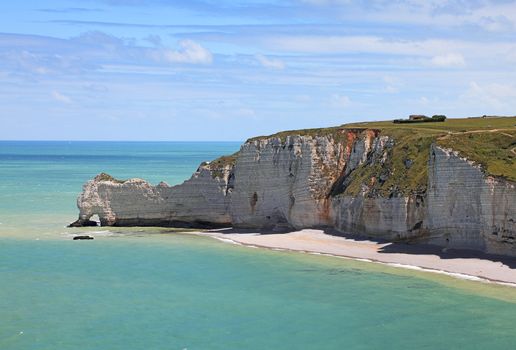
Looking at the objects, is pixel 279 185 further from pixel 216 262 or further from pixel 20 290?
pixel 20 290

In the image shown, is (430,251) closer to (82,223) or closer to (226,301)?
(226,301)

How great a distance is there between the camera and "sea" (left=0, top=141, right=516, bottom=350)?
125 feet

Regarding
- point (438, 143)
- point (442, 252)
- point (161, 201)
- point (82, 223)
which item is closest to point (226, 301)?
point (442, 252)

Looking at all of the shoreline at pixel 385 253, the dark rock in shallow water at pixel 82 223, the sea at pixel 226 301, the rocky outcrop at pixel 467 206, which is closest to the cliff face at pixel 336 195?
the rocky outcrop at pixel 467 206

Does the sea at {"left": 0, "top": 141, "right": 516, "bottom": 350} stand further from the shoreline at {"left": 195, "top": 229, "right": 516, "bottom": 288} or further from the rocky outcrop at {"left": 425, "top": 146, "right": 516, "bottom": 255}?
the rocky outcrop at {"left": 425, "top": 146, "right": 516, "bottom": 255}

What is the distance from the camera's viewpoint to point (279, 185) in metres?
71.6

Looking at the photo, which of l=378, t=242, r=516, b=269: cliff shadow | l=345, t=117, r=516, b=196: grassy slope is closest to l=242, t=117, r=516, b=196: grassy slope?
l=345, t=117, r=516, b=196: grassy slope

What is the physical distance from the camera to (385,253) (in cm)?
5844

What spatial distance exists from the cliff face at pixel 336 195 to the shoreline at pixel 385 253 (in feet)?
4.41

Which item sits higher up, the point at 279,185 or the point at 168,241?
the point at 279,185

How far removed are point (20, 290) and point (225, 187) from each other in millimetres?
29451

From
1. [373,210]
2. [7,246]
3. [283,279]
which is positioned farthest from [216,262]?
[7,246]

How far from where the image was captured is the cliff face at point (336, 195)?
55.9 meters

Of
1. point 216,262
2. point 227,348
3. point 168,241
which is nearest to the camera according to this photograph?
point 227,348
